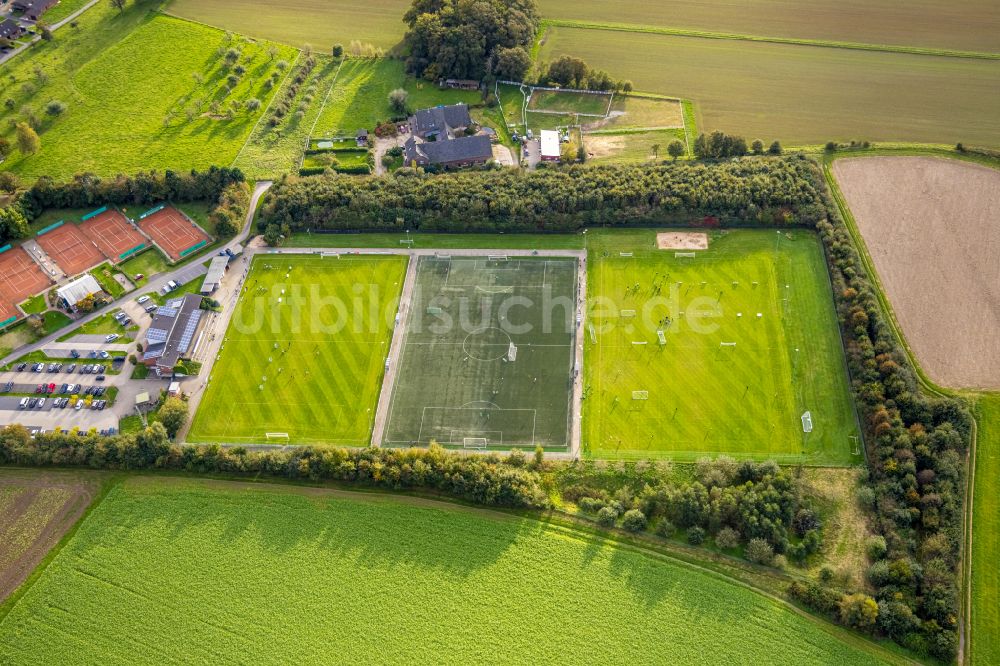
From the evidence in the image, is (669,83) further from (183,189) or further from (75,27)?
(75,27)

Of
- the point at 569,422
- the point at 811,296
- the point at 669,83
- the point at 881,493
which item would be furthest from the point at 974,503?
the point at 669,83

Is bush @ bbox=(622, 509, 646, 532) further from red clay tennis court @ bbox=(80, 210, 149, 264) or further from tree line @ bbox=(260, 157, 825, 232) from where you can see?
red clay tennis court @ bbox=(80, 210, 149, 264)

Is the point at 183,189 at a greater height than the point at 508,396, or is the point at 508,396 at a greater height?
the point at 183,189

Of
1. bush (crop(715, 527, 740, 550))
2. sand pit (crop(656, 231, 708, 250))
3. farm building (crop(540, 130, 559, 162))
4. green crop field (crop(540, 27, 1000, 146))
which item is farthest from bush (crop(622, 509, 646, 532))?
green crop field (crop(540, 27, 1000, 146))

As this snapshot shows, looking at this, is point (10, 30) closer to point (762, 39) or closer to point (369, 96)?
point (369, 96)

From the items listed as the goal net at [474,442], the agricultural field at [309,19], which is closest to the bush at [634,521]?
the goal net at [474,442]

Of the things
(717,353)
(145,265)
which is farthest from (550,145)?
(145,265)
